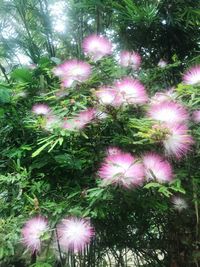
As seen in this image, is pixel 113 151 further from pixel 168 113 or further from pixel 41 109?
pixel 41 109

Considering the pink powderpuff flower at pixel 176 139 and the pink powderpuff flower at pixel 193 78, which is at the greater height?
the pink powderpuff flower at pixel 193 78

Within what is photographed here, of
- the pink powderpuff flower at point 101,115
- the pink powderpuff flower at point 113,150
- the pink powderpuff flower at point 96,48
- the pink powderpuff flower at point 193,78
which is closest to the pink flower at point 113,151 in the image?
the pink powderpuff flower at point 113,150

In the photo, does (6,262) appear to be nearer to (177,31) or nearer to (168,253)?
(168,253)

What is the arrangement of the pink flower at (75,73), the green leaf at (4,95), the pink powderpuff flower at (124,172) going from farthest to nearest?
the green leaf at (4,95) → the pink flower at (75,73) → the pink powderpuff flower at (124,172)

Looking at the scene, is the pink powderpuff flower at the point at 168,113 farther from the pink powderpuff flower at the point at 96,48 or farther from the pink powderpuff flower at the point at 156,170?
the pink powderpuff flower at the point at 96,48

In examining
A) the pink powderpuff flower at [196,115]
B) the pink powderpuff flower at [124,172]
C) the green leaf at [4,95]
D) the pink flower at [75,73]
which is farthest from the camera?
the green leaf at [4,95]

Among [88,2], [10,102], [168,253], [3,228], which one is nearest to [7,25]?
[88,2]

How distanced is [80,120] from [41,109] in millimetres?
278

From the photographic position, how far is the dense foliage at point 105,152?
1.12 metres

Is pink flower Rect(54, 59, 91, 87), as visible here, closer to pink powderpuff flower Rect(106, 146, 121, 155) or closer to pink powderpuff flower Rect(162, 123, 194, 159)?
pink powderpuff flower Rect(106, 146, 121, 155)

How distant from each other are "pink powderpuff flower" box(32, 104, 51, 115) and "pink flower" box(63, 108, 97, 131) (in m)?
0.21

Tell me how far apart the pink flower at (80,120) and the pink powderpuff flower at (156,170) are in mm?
240

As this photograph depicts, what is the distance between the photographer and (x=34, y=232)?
1060 millimetres

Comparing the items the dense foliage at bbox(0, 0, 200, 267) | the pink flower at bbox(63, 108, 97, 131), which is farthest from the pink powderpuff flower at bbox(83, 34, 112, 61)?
the pink flower at bbox(63, 108, 97, 131)
